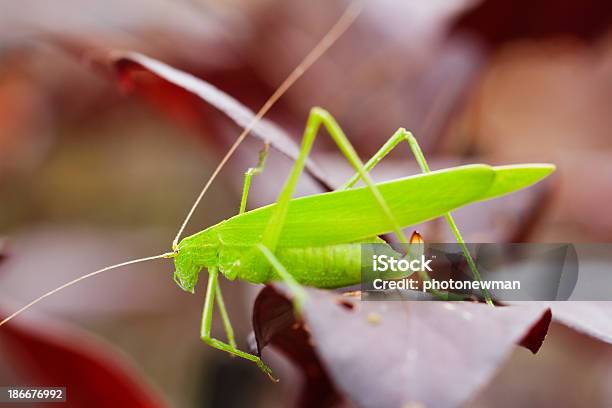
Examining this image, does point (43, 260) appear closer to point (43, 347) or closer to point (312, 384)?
point (43, 347)

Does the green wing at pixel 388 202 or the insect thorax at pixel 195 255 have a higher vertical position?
the insect thorax at pixel 195 255

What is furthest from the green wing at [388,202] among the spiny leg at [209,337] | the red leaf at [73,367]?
the red leaf at [73,367]

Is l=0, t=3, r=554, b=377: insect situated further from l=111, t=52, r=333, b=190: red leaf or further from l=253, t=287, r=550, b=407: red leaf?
l=253, t=287, r=550, b=407: red leaf

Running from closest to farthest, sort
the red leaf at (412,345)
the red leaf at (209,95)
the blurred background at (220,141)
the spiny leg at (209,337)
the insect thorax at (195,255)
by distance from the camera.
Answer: the red leaf at (412,345)
the red leaf at (209,95)
the spiny leg at (209,337)
the insect thorax at (195,255)
the blurred background at (220,141)

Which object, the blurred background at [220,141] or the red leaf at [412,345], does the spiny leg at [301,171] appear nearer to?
the blurred background at [220,141]

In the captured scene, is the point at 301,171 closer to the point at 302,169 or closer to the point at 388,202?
the point at 302,169

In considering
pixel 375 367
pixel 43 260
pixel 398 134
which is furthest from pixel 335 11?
pixel 375 367

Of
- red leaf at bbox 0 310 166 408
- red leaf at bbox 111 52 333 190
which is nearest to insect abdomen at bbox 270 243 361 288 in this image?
red leaf at bbox 111 52 333 190
